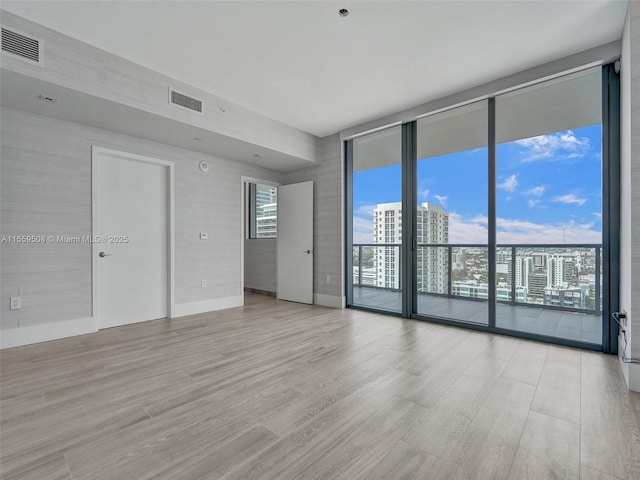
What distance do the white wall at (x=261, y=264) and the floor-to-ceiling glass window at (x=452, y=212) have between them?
124 inches

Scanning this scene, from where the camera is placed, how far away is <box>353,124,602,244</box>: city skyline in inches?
137

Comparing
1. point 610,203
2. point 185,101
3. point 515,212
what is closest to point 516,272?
point 515,212

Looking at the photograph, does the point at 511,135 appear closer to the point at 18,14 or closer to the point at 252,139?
the point at 252,139

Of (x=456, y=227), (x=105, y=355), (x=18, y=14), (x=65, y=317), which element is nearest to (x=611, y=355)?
(x=456, y=227)

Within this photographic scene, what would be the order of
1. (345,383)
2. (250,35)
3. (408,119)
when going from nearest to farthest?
(345,383)
(250,35)
(408,119)

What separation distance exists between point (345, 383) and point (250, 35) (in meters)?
3.06

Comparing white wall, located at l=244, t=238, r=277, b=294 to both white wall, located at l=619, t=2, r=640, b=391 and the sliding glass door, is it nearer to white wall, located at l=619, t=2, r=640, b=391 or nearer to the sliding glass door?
the sliding glass door

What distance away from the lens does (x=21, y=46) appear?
246cm

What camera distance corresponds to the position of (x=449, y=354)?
9.31ft

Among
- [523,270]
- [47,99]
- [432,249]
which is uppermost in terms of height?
[47,99]

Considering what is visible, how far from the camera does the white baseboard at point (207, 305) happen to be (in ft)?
14.5

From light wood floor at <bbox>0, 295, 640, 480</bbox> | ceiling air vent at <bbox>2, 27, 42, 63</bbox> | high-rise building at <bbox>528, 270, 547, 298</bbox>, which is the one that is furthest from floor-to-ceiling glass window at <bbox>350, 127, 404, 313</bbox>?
ceiling air vent at <bbox>2, 27, 42, 63</bbox>

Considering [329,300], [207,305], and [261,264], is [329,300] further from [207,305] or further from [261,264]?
[261,264]

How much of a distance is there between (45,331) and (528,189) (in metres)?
5.97
